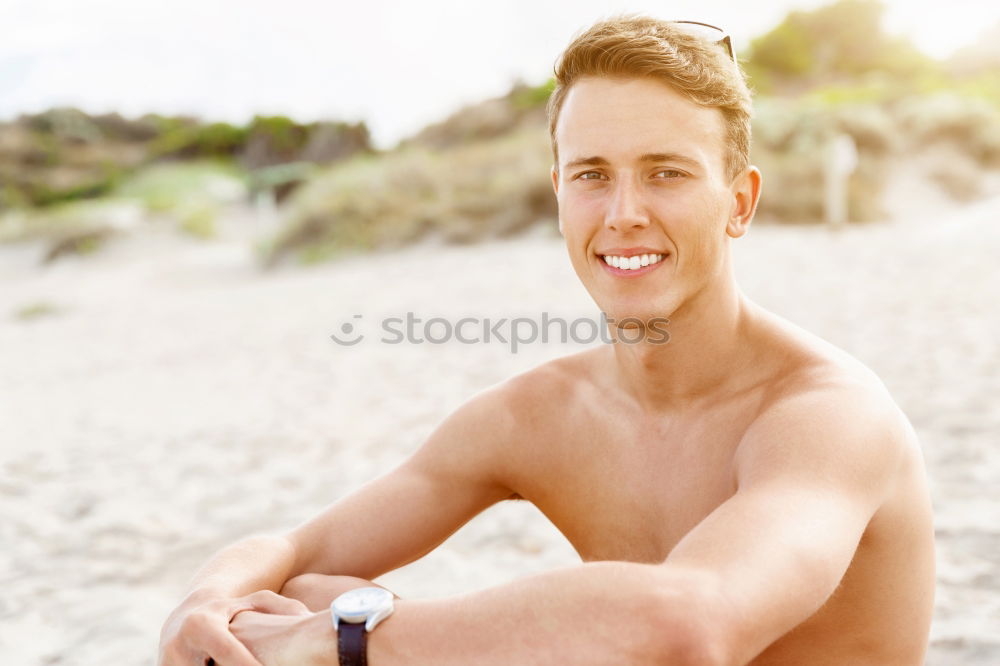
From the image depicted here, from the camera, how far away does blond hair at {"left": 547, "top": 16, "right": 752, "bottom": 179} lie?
1714mm

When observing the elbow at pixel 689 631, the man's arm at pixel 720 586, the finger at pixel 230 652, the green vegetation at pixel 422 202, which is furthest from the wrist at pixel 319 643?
the green vegetation at pixel 422 202

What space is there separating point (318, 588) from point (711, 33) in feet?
4.60

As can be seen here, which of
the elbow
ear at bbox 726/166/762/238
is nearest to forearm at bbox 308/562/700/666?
the elbow

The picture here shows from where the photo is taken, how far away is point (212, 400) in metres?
6.07

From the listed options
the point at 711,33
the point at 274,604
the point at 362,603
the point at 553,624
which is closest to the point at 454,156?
the point at 711,33

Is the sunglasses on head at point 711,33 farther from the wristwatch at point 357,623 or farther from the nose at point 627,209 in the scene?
the wristwatch at point 357,623

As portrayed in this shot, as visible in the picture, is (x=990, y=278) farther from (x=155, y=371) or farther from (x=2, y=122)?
(x=2, y=122)

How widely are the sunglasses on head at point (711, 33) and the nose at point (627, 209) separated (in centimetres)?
36

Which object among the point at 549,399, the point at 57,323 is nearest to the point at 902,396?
the point at 549,399

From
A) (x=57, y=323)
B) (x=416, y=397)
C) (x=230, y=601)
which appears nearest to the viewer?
(x=230, y=601)

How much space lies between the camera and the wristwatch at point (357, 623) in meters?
1.48

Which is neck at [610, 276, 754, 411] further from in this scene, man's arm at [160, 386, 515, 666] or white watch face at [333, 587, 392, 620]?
white watch face at [333, 587, 392, 620]

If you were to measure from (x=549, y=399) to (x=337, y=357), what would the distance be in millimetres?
5356

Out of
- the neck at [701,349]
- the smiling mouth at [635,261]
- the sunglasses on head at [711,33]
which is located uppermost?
the sunglasses on head at [711,33]
